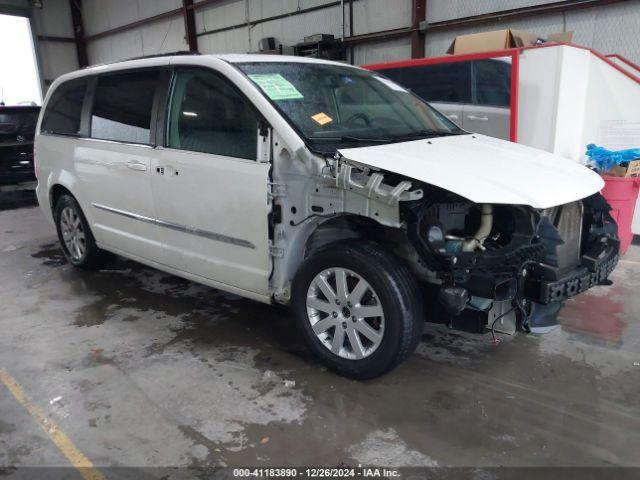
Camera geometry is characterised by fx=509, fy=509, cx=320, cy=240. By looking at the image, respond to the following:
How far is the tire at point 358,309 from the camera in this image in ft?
8.00

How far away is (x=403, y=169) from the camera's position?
2.38 meters

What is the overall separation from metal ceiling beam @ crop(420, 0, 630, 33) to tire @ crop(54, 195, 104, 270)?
20.3ft

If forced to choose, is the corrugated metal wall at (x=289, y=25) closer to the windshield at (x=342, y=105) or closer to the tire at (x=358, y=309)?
the windshield at (x=342, y=105)

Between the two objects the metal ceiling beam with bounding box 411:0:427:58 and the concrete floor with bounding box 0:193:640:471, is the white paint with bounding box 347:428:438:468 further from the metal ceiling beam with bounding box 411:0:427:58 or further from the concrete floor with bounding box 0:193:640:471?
the metal ceiling beam with bounding box 411:0:427:58

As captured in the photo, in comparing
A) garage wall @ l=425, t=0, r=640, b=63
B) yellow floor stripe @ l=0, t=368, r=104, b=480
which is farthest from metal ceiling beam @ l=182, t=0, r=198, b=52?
yellow floor stripe @ l=0, t=368, r=104, b=480

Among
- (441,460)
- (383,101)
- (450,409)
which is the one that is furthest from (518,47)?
(441,460)

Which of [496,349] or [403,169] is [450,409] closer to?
[496,349]

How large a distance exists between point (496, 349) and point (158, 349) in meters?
2.06

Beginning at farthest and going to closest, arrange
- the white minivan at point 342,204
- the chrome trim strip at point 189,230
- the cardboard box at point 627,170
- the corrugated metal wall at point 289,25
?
1. the corrugated metal wall at point 289,25
2. the cardboard box at point 627,170
3. the chrome trim strip at point 189,230
4. the white minivan at point 342,204

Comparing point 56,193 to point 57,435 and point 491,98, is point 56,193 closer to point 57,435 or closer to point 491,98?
point 57,435

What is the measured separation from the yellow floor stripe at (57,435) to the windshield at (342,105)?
70.3 inches

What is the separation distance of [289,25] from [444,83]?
19.9 feet

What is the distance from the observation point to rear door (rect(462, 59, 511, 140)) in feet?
16.5

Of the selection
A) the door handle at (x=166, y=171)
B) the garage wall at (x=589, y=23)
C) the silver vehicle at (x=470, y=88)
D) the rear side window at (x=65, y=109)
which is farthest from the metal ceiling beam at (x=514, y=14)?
the door handle at (x=166, y=171)
